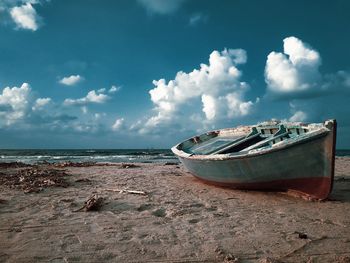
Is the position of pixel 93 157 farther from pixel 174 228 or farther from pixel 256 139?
pixel 174 228

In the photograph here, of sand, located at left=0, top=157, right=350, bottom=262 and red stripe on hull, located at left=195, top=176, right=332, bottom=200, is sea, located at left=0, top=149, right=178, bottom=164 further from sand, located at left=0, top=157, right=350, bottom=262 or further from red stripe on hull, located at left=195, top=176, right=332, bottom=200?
red stripe on hull, located at left=195, top=176, right=332, bottom=200

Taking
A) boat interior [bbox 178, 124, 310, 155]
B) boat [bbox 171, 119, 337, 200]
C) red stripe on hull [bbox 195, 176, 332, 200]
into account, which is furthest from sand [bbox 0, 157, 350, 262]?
boat interior [bbox 178, 124, 310, 155]

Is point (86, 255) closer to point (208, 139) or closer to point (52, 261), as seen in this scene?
point (52, 261)

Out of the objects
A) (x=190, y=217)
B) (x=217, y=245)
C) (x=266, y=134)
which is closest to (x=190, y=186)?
(x=266, y=134)

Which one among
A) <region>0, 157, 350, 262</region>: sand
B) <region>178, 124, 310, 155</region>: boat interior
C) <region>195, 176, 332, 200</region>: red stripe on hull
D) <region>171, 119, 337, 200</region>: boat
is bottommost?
<region>0, 157, 350, 262</region>: sand

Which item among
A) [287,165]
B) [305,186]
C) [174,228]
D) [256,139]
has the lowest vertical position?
[174,228]

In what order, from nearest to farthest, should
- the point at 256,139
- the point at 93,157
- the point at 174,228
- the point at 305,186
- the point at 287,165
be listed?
the point at 174,228 < the point at 287,165 < the point at 305,186 < the point at 256,139 < the point at 93,157

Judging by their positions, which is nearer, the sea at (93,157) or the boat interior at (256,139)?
the boat interior at (256,139)

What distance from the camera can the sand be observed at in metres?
3.26

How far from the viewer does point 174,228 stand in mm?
4164

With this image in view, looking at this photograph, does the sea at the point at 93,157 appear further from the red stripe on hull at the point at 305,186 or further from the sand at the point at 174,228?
the sand at the point at 174,228

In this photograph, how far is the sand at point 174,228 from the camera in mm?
3264

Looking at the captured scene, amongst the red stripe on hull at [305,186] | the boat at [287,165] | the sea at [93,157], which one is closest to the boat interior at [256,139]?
the boat at [287,165]

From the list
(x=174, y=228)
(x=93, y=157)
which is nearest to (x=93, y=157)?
(x=93, y=157)
